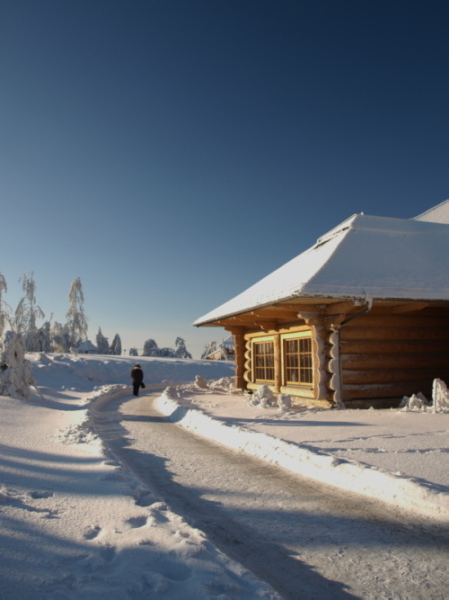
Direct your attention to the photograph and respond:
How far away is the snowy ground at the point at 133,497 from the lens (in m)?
2.60

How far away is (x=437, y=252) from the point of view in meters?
12.6

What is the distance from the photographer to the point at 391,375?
38.1 ft

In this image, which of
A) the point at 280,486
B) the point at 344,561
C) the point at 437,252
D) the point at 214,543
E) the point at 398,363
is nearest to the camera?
the point at 344,561

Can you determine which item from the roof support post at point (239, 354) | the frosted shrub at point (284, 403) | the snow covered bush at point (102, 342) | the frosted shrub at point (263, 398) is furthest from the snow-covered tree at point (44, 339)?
the frosted shrub at point (284, 403)

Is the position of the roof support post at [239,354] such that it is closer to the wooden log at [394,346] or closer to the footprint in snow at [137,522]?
the wooden log at [394,346]

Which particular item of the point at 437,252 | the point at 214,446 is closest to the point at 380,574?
the point at 214,446

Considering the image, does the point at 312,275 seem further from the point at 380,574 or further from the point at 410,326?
the point at 380,574

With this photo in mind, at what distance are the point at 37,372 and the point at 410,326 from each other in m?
19.7

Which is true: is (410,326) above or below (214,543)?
above

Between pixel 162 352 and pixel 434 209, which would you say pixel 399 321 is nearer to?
pixel 434 209

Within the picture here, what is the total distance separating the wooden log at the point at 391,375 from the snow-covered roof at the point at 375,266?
2.43 metres

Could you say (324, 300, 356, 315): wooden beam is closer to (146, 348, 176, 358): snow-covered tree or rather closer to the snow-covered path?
the snow-covered path

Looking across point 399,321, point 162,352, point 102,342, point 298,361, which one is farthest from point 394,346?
point 102,342

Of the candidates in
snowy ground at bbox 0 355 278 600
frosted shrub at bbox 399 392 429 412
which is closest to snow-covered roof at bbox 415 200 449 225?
frosted shrub at bbox 399 392 429 412
